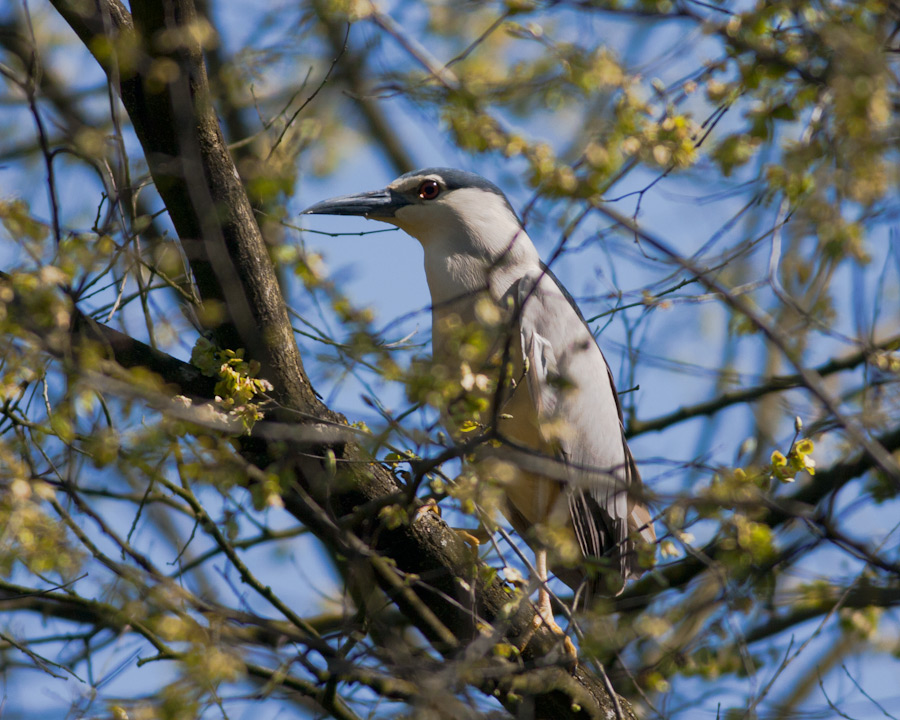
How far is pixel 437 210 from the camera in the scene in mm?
4070

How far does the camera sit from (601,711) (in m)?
3.05

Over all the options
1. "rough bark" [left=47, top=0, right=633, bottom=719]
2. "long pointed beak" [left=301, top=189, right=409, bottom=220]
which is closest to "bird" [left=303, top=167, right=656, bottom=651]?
"long pointed beak" [left=301, top=189, right=409, bottom=220]

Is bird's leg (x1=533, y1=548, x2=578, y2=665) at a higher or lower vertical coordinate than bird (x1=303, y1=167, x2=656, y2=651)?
lower

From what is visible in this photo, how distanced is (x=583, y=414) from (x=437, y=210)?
117cm

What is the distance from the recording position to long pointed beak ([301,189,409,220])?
4016mm

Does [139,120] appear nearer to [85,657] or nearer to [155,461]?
[155,461]

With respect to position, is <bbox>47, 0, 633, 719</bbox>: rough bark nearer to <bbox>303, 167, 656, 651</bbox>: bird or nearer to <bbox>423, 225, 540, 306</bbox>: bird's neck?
<bbox>303, 167, 656, 651</bbox>: bird

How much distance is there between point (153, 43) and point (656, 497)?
1.96m

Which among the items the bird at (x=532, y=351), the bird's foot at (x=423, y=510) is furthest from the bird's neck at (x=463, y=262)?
the bird's foot at (x=423, y=510)

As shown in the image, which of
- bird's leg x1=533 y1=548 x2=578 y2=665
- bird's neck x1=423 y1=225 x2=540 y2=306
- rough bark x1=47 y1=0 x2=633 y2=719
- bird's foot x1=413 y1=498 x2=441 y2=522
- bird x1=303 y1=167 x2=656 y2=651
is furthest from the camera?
bird's neck x1=423 y1=225 x2=540 y2=306

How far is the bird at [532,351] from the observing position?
3.44 m

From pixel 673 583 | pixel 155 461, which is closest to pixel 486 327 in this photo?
pixel 155 461

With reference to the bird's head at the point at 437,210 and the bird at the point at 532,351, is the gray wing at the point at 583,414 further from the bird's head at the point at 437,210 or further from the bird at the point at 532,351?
the bird's head at the point at 437,210

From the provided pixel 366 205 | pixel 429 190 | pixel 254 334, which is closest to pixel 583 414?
pixel 429 190
